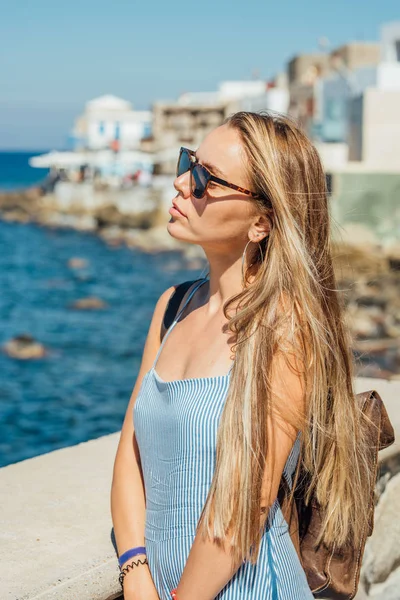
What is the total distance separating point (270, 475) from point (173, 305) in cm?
62

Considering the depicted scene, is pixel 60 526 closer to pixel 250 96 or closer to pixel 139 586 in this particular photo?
pixel 139 586

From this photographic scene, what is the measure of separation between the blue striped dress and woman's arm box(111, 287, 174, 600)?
0.11ft

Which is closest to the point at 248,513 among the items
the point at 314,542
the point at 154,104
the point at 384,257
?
the point at 314,542

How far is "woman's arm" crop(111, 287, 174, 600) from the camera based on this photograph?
175 centimetres

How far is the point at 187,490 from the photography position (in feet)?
5.49

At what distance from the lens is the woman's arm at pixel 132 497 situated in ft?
5.73

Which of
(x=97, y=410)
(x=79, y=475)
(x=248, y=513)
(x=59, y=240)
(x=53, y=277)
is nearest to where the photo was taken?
(x=248, y=513)

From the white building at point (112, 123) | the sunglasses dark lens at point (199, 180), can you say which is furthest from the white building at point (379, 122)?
the white building at point (112, 123)

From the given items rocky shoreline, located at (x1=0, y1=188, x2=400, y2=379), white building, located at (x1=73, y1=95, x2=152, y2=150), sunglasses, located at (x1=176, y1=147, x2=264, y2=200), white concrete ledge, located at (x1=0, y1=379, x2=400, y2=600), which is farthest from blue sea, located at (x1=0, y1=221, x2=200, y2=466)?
white building, located at (x1=73, y1=95, x2=152, y2=150)

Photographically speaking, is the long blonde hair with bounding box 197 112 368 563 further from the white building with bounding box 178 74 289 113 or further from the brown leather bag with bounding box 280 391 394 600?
the white building with bounding box 178 74 289 113

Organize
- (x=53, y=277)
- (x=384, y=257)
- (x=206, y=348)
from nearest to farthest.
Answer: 1. (x=206, y=348)
2. (x=384, y=257)
3. (x=53, y=277)

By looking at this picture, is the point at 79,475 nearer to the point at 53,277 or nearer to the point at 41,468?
the point at 41,468

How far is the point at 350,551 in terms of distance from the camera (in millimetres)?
1830

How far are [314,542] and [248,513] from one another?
35 cm
